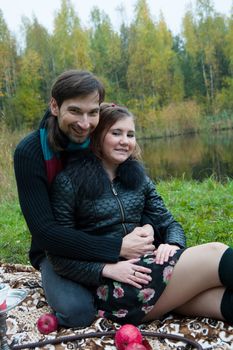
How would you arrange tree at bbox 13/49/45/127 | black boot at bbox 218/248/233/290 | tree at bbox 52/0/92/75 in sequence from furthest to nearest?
tree at bbox 52/0/92/75, tree at bbox 13/49/45/127, black boot at bbox 218/248/233/290

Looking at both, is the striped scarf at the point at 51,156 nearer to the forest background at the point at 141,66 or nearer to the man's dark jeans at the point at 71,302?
the man's dark jeans at the point at 71,302

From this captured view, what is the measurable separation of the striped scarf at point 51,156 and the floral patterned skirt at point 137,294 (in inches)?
23.0

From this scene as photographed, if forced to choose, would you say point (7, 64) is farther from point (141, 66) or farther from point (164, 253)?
point (164, 253)

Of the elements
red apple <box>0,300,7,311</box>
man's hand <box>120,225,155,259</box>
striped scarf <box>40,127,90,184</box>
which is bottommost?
red apple <box>0,300,7,311</box>

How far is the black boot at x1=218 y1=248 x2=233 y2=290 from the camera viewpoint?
2105 mm

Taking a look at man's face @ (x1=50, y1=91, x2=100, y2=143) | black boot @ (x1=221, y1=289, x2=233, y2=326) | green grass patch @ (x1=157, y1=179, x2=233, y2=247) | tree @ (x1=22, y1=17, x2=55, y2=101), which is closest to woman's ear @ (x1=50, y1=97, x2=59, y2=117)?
man's face @ (x1=50, y1=91, x2=100, y2=143)

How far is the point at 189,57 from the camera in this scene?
30156 mm

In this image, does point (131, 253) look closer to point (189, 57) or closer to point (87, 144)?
point (87, 144)

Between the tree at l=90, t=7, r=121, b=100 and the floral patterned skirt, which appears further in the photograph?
the tree at l=90, t=7, r=121, b=100

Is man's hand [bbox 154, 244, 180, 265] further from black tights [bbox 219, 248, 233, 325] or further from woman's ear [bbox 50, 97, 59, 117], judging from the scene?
woman's ear [bbox 50, 97, 59, 117]

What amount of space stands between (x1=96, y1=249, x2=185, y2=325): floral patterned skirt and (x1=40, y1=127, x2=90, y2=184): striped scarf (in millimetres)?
583

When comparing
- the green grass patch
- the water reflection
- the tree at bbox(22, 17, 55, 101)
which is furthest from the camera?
the tree at bbox(22, 17, 55, 101)

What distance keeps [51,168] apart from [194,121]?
1994 centimetres

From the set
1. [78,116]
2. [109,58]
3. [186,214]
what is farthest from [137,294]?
[109,58]
